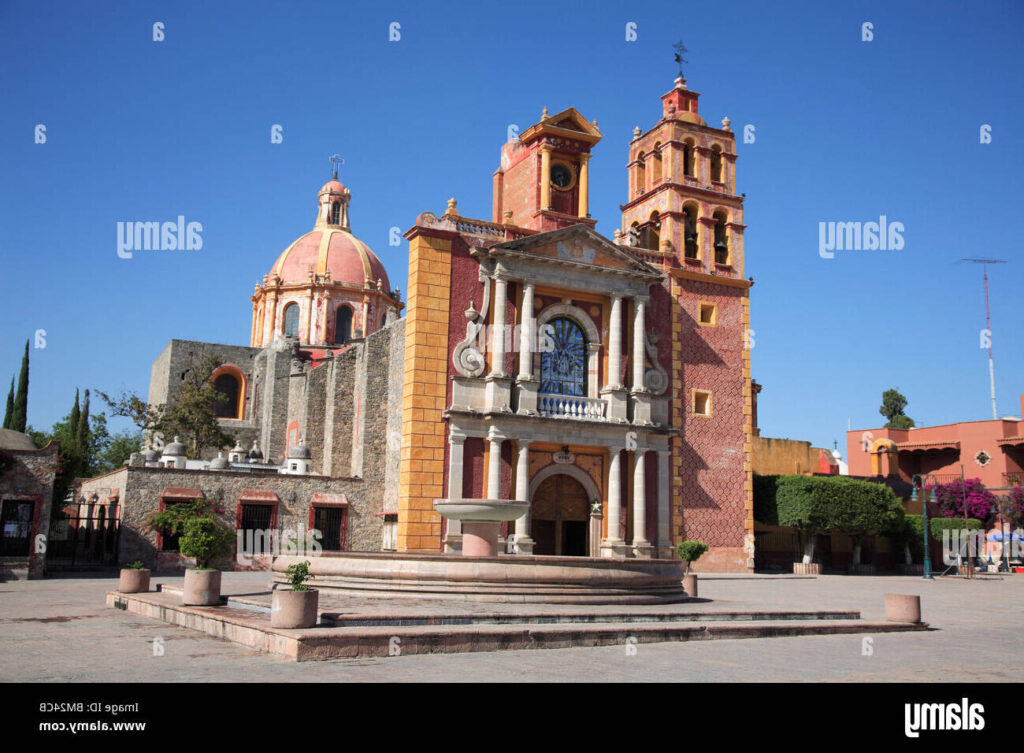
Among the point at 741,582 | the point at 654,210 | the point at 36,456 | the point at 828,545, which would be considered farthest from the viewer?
the point at 828,545

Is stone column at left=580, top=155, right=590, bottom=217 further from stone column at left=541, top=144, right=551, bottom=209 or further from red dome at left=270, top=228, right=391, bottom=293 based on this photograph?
red dome at left=270, top=228, right=391, bottom=293

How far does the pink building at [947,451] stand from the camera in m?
49.9

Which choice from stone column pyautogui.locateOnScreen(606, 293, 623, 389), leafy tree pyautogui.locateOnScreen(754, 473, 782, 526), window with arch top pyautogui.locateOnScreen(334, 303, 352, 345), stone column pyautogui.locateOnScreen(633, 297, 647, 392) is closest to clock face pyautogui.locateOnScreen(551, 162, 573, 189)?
stone column pyautogui.locateOnScreen(606, 293, 623, 389)

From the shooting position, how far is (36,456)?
80.5 ft

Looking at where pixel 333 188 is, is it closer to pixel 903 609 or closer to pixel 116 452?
pixel 116 452

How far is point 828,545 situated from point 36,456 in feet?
98.5

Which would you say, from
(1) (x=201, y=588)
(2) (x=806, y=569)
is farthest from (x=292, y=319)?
(1) (x=201, y=588)

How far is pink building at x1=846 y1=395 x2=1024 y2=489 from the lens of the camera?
49906 mm

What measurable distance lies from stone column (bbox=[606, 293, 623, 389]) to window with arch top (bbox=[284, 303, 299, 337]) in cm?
2557

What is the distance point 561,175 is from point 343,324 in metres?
22.1
